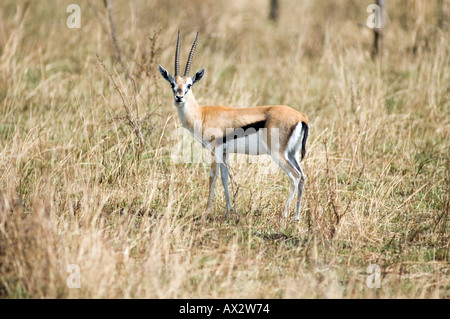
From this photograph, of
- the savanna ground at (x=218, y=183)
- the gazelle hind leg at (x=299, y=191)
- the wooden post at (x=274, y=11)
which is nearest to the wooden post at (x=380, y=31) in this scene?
the savanna ground at (x=218, y=183)

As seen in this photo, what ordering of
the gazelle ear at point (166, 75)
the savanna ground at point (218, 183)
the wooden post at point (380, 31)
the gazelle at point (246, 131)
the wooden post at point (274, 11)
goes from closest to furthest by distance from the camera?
the savanna ground at point (218, 183)
the gazelle at point (246, 131)
the gazelle ear at point (166, 75)
the wooden post at point (380, 31)
the wooden post at point (274, 11)

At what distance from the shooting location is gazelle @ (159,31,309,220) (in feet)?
18.0

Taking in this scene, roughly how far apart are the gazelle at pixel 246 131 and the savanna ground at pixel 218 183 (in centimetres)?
22

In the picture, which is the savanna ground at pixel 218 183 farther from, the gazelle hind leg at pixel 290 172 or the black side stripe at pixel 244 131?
the black side stripe at pixel 244 131

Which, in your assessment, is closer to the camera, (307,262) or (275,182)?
(307,262)

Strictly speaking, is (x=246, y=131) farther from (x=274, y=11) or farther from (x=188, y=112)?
(x=274, y=11)

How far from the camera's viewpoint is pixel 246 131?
5.60 m

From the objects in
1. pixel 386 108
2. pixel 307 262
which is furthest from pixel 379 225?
pixel 386 108

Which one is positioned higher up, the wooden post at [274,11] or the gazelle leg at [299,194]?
the wooden post at [274,11]

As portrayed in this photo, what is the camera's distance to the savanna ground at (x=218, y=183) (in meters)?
4.18

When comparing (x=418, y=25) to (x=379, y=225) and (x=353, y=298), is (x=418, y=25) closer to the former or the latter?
(x=379, y=225)

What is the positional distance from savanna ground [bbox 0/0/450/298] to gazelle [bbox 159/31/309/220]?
8.5 inches

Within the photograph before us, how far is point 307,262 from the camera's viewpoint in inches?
185
